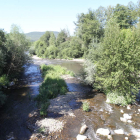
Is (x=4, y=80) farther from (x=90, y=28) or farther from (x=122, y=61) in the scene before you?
(x=90, y=28)

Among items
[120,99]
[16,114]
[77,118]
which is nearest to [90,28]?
[120,99]

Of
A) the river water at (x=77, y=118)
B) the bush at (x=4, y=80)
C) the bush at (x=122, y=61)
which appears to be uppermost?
the bush at (x=122, y=61)

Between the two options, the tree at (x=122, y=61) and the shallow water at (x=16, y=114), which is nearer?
the shallow water at (x=16, y=114)

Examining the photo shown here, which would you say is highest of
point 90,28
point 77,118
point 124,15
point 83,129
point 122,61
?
point 124,15

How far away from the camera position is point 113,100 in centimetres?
1430

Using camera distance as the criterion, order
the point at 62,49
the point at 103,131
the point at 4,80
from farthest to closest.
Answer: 1. the point at 62,49
2. the point at 4,80
3. the point at 103,131

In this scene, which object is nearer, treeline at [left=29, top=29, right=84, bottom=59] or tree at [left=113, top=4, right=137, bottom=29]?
tree at [left=113, top=4, right=137, bottom=29]

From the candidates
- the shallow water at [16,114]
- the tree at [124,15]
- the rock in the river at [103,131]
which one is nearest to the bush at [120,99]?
the rock in the river at [103,131]

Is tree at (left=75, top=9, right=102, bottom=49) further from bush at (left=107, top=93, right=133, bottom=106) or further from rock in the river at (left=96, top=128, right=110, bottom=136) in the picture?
rock in the river at (left=96, top=128, right=110, bottom=136)

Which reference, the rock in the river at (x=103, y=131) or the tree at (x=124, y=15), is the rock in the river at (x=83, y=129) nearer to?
the rock in the river at (x=103, y=131)

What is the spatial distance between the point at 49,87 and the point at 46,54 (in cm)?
5863

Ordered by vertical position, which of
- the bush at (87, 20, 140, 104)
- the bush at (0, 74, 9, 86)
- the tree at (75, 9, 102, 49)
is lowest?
the bush at (0, 74, 9, 86)

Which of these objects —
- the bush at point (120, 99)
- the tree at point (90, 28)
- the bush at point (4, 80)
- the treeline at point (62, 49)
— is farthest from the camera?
the treeline at point (62, 49)

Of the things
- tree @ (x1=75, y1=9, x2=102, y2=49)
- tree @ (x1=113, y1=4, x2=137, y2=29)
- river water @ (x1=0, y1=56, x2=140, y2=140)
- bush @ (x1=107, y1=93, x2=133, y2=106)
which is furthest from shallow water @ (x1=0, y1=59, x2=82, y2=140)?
tree @ (x1=113, y1=4, x2=137, y2=29)
